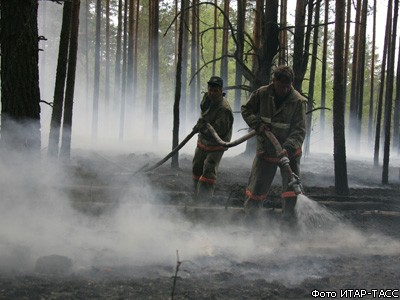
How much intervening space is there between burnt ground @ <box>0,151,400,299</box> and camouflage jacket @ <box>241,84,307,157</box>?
795 millimetres

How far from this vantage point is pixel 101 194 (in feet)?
21.7

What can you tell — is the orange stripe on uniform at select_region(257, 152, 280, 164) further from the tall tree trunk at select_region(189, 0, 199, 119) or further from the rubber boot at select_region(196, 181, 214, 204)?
the tall tree trunk at select_region(189, 0, 199, 119)

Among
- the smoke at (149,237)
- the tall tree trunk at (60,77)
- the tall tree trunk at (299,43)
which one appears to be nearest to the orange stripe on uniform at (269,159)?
the smoke at (149,237)

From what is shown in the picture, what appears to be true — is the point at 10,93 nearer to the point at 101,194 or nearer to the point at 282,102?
the point at 101,194

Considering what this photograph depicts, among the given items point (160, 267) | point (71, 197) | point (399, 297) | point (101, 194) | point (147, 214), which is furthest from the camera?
point (101, 194)

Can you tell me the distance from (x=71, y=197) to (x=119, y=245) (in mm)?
1978

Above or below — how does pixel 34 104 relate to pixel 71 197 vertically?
above

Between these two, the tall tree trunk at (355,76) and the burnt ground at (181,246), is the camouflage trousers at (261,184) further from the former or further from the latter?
the tall tree trunk at (355,76)

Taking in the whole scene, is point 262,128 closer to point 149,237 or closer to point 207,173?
point 207,173

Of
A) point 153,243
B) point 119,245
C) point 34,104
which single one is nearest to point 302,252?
point 153,243

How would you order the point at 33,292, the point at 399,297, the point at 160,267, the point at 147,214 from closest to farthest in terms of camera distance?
the point at 33,292 → the point at 399,297 → the point at 160,267 → the point at 147,214

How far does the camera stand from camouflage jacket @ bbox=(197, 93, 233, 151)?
6438 mm

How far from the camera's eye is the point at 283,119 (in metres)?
5.46

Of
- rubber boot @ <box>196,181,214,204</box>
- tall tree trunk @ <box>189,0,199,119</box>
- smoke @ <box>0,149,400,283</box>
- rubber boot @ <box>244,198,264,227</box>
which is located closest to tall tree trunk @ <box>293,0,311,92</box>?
smoke @ <box>0,149,400,283</box>
